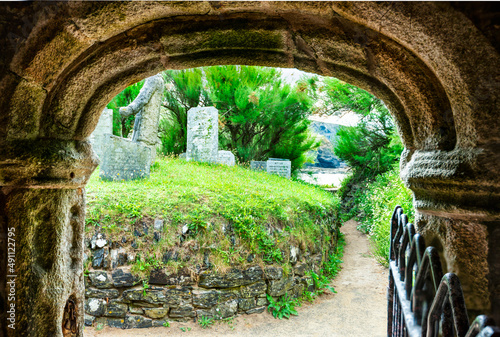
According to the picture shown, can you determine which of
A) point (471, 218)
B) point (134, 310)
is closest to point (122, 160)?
point (134, 310)

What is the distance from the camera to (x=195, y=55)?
1569mm

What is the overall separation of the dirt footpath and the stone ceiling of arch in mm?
3380

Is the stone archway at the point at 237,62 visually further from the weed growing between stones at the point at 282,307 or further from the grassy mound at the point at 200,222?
the weed growing between stones at the point at 282,307

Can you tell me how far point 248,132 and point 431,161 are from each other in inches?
513

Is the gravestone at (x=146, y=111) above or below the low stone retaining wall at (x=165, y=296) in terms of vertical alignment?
above

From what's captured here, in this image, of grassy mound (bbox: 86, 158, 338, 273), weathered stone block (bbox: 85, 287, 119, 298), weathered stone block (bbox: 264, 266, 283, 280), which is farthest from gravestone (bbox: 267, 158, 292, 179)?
weathered stone block (bbox: 85, 287, 119, 298)

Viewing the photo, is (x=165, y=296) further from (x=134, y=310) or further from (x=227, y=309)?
(x=227, y=309)

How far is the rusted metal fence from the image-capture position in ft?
2.55

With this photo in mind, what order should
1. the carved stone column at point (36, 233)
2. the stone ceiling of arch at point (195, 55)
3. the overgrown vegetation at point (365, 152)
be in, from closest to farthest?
the stone ceiling of arch at point (195, 55) < the carved stone column at point (36, 233) < the overgrown vegetation at point (365, 152)

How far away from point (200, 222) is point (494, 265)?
12.9 feet

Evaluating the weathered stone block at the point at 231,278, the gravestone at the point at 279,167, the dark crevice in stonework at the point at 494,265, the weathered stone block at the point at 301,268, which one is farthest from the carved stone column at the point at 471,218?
the gravestone at the point at 279,167

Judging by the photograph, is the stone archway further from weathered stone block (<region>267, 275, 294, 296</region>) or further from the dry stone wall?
weathered stone block (<region>267, 275, 294, 296</region>)

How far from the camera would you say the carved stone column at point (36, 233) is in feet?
4.78

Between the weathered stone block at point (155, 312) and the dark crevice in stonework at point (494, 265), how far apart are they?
396 cm
